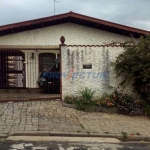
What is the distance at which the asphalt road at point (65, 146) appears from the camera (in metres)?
5.04

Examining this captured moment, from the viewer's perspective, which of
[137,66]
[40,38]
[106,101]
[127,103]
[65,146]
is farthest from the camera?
[40,38]

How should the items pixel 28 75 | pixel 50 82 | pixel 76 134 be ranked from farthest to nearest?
pixel 28 75 → pixel 50 82 → pixel 76 134

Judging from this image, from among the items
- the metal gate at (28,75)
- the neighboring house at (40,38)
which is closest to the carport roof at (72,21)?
the neighboring house at (40,38)

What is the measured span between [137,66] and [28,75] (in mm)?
5682

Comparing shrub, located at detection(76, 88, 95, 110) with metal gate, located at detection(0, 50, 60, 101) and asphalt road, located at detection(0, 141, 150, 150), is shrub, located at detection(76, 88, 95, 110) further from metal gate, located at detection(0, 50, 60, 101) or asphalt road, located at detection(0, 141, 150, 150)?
asphalt road, located at detection(0, 141, 150, 150)

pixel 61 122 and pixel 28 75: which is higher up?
pixel 28 75

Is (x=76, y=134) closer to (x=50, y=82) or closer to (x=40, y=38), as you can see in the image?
(x=50, y=82)

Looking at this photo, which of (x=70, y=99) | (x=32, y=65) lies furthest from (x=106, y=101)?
(x=32, y=65)

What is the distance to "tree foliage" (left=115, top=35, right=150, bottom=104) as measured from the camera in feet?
26.6

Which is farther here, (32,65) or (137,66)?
(32,65)

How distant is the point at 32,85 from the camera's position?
10.8m

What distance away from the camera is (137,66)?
8133 mm

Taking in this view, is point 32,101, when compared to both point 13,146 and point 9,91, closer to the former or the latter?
point 9,91

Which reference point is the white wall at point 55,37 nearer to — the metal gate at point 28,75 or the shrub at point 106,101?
the metal gate at point 28,75
